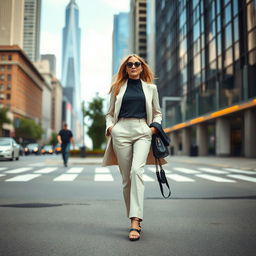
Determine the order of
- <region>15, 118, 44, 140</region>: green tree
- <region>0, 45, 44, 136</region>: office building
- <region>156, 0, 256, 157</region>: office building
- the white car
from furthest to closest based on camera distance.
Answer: <region>0, 45, 44, 136</region>: office building → <region>15, 118, 44, 140</region>: green tree → <region>156, 0, 256, 157</region>: office building → the white car

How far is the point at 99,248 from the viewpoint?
3145 millimetres

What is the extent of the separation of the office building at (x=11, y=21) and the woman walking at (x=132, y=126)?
18.4 feet

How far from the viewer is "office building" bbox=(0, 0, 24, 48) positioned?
868 cm

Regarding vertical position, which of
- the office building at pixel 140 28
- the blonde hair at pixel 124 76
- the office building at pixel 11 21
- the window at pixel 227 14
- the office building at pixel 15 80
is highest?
the office building at pixel 140 28

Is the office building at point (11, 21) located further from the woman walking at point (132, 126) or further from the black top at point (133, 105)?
the black top at point (133, 105)

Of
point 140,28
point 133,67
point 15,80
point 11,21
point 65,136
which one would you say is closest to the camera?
point 133,67

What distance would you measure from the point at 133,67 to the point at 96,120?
2816 centimetres

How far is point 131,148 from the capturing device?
3.91 metres

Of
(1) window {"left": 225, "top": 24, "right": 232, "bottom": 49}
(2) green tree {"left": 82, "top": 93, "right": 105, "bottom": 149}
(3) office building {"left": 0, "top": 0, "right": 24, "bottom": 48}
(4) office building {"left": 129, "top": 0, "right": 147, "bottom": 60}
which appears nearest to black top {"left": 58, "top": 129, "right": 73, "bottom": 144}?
(3) office building {"left": 0, "top": 0, "right": 24, "bottom": 48}

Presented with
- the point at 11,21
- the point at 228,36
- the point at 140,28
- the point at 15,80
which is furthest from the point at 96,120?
the point at 140,28

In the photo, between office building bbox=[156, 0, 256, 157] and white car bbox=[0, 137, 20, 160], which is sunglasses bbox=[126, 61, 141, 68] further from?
office building bbox=[156, 0, 256, 157]

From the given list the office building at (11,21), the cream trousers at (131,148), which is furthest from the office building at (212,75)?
the cream trousers at (131,148)

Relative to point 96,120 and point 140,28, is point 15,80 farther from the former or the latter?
point 96,120

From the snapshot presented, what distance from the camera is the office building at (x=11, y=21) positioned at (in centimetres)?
868
